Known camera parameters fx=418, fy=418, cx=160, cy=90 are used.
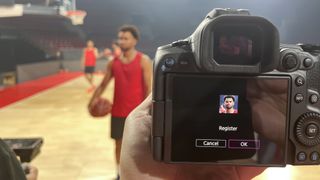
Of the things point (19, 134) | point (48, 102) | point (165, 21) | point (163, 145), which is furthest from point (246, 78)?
point (165, 21)

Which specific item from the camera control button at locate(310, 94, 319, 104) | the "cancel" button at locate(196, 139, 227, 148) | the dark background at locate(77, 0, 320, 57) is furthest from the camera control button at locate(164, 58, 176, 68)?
the dark background at locate(77, 0, 320, 57)

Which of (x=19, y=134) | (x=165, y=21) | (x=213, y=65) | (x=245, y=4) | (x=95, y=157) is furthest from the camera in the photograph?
(x=165, y=21)

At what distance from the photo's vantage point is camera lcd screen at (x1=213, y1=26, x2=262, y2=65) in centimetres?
64

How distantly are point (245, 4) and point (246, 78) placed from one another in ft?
25.5

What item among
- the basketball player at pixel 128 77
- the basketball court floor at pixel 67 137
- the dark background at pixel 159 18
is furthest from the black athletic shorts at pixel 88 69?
the basketball player at pixel 128 77

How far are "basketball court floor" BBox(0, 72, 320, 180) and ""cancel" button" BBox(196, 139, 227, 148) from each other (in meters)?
0.99

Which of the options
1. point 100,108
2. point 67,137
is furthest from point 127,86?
point 67,137

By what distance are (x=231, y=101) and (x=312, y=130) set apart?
14 centimetres

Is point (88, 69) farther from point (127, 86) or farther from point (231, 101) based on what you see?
point (231, 101)

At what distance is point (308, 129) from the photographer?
656 millimetres

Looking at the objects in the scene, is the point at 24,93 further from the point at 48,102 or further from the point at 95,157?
A: the point at 95,157

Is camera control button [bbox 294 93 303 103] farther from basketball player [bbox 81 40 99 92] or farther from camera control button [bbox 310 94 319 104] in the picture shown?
basketball player [bbox 81 40 99 92]

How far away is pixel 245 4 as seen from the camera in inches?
318

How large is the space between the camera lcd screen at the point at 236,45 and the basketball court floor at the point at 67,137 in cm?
102
